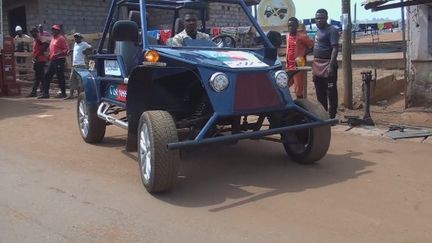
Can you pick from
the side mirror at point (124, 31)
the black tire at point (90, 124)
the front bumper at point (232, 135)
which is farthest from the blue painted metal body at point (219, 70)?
the black tire at point (90, 124)

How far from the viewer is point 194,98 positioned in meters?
5.95

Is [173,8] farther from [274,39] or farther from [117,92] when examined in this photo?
[274,39]

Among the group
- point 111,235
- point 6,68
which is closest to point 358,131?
point 111,235

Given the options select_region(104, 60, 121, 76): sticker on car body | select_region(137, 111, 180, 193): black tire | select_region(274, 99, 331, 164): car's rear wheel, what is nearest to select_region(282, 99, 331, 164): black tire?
select_region(274, 99, 331, 164): car's rear wheel

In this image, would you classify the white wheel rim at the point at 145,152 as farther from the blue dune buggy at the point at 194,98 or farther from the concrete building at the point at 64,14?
the concrete building at the point at 64,14

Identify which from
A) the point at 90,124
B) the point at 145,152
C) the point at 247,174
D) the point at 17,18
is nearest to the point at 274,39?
the point at 247,174

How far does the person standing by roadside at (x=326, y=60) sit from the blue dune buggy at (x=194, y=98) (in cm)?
211

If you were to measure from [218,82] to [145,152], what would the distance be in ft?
3.13

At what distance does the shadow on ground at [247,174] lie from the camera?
499cm

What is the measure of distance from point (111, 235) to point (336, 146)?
3.77 metres

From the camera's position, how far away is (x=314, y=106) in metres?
5.71

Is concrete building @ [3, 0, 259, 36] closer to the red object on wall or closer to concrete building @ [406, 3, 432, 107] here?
the red object on wall

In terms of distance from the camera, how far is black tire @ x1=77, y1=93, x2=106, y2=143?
24.0 ft

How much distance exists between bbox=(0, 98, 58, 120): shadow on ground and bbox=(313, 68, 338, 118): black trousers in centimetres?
551
